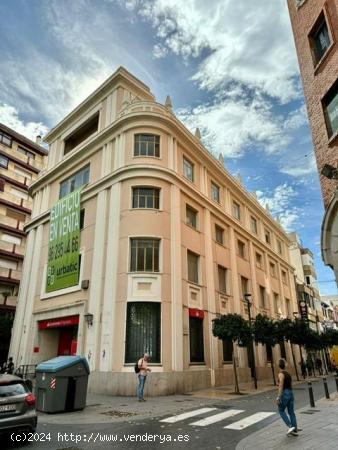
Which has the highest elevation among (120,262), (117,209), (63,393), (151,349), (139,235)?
(117,209)

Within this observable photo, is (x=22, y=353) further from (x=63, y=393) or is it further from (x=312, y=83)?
(x=312, y=83)

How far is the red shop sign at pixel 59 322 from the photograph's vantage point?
67.0 ft

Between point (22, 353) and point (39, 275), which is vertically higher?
point (39, 275)

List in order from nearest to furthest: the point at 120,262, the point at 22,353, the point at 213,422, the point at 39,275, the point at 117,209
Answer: the point at 213,422 < the point at 120,262 < the point at 117,209 < the point at 22,353 < the point at 39,275

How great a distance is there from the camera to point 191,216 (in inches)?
917

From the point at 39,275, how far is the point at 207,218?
492 inches

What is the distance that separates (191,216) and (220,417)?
47.5 feet

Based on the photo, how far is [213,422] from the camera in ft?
31.0

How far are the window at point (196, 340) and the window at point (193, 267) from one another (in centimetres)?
238

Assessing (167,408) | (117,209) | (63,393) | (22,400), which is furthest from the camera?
(117,209)

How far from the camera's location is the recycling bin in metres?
10.7

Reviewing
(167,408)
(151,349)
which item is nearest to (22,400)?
(167,408)

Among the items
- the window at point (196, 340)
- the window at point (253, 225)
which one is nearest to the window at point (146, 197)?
the window at point (196, 340)

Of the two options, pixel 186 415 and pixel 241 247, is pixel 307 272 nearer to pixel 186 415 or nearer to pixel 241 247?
pixel 241 247
